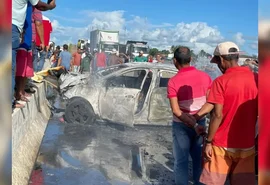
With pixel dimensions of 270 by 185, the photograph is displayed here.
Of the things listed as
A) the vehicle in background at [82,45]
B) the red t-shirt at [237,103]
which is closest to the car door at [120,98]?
the red t-shirt at [237,103]

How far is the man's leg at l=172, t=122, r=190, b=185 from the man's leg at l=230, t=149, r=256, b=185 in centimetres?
110

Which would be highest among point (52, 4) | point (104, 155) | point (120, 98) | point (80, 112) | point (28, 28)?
point (52, 4)

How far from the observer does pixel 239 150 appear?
11.0 feet

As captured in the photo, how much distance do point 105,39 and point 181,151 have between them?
121 ft

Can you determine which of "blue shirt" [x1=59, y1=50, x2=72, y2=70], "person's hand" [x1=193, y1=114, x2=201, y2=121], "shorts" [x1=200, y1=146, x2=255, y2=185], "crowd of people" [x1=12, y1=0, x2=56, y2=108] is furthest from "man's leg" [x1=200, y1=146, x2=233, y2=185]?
"blue shirt" [x1=59, y1=50, x2=72, y2=70]

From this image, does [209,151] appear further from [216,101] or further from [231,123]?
[216,101]

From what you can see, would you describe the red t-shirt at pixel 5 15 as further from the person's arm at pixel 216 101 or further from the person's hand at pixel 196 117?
the person's hand at pixel 196 117

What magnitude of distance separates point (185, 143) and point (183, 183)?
47 centimetres

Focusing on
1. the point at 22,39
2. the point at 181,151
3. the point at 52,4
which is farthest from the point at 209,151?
the point at 22,39

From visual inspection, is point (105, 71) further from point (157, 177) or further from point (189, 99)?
point (189, 99)

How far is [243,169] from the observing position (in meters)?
3.40

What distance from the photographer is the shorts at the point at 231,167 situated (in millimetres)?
3383

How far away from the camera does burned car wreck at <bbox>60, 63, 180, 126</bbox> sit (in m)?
9.12

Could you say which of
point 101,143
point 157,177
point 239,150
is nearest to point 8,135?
point 239,150
